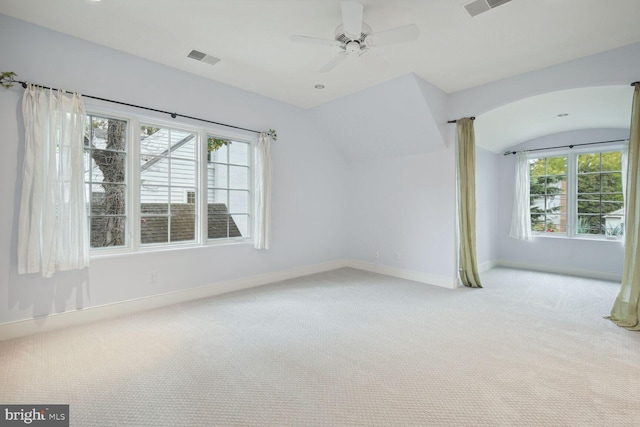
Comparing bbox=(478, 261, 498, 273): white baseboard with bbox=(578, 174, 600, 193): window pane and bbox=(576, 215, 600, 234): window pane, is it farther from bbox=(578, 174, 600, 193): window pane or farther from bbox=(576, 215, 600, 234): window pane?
bbox=(578, 174, 600, 193): window pane

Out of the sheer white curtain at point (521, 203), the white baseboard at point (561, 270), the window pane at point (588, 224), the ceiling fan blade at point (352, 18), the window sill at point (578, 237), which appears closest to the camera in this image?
the ceiling fan blade at point (352, 18)

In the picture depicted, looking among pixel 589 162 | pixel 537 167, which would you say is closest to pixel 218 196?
pixel 537 167

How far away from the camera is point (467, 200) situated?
14.8 feet

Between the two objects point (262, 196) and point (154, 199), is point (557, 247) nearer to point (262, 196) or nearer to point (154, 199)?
point (262, 196)

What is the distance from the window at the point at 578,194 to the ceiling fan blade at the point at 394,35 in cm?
522

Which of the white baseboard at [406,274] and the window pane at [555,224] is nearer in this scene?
the white baseboard at [406,274]

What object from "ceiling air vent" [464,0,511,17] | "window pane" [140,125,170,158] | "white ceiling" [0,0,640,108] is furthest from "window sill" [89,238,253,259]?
"ceiling air vent" [464,0,511,17]

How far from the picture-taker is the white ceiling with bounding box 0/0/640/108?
2580 mm

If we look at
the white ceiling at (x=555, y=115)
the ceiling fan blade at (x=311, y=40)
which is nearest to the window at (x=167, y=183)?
the ceiling fan blade at (x=311, y=40)

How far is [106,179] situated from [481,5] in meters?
4.05

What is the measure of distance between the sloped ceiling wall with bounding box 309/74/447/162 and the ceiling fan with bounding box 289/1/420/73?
1483mm

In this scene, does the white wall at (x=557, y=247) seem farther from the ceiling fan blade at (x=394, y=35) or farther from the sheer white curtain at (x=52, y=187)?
the sheer white curtain at (x=52, y=187)

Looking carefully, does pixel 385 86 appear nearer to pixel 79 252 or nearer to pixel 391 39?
pixel 391 39

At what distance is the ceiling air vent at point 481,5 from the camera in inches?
98.0
